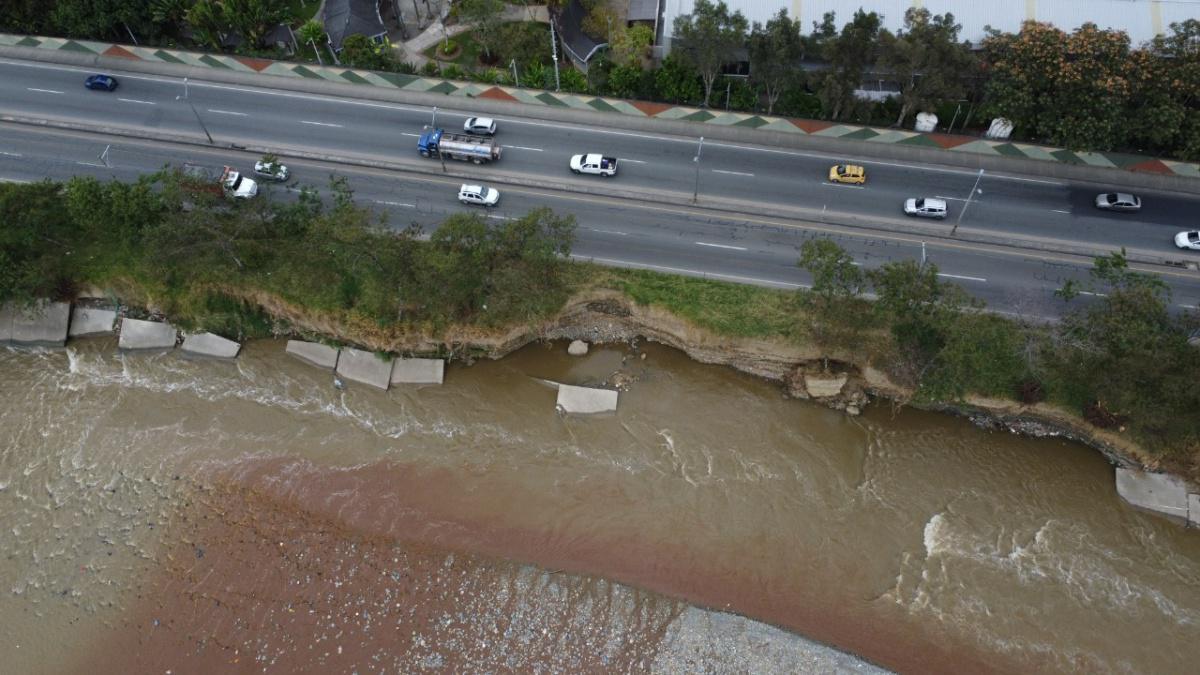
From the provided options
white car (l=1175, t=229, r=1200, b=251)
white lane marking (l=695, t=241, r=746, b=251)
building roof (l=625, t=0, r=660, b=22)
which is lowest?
white lane marking (l=695, t=241, r=746, b=251)

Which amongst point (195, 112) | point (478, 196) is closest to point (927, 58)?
point (478, 196)

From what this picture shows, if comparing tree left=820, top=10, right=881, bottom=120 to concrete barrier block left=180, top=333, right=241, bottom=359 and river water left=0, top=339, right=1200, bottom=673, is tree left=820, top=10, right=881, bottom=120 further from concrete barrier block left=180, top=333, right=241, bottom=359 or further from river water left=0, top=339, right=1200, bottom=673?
concrete barrier block left=180, top=333, right=241, bottom=359

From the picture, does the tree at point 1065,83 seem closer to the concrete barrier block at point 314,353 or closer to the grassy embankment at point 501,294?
the grassy embankment at point 501,294

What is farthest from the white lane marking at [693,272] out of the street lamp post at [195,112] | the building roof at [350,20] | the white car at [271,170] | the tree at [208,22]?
the tree at [208,22]

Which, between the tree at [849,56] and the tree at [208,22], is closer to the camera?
the tree at [849,56]

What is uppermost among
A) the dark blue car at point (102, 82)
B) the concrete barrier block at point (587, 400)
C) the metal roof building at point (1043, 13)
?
the metal roof building at point (1043, 13)

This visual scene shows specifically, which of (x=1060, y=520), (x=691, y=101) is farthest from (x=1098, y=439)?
(x=691, y=101)

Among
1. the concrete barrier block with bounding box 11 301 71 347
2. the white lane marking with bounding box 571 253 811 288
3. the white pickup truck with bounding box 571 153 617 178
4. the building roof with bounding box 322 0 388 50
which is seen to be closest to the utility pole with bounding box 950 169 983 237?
the white lane marking with bounding box 571 253 811 288

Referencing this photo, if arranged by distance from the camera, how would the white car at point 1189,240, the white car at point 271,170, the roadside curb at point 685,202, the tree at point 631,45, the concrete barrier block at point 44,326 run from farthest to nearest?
1. the tree at point 631,45
2. the white car at point 271,170
3. the concrete barrier block at point 44,326
4. the roadside curb at point 685,202
5. the white car at point 1189,240
